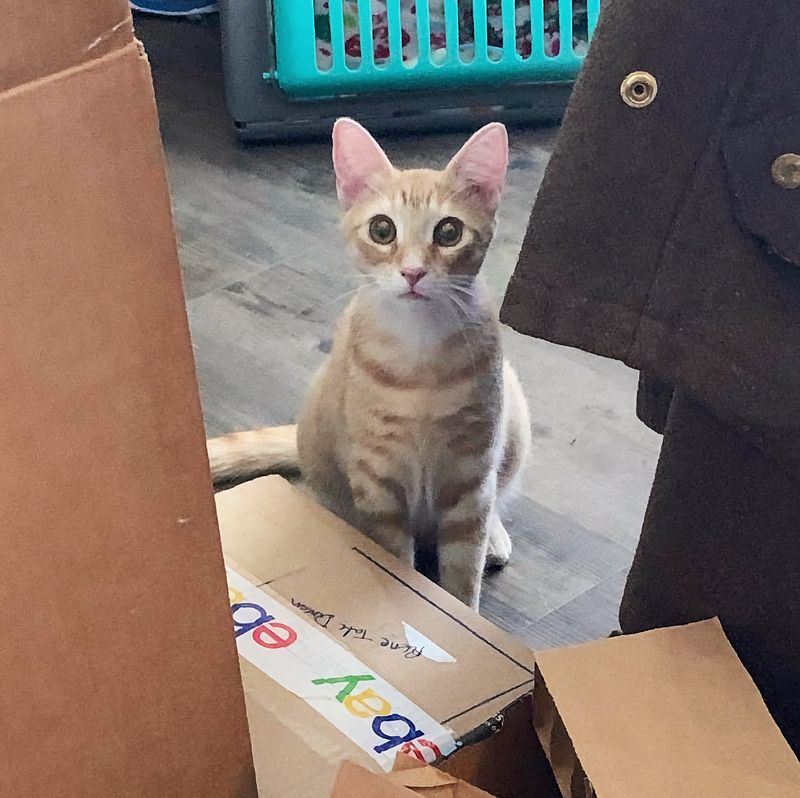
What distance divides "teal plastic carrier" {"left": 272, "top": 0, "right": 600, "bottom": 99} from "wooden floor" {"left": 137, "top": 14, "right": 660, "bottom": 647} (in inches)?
5.4

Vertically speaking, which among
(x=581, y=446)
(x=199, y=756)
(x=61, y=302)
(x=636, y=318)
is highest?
(x=61, y=302)

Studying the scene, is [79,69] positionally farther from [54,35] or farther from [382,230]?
[382,230]

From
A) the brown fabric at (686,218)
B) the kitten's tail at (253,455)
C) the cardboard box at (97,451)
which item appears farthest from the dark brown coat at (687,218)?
the kitten's tail at (253,455)

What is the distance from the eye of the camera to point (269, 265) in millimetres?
2088

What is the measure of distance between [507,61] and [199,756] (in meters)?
1.89

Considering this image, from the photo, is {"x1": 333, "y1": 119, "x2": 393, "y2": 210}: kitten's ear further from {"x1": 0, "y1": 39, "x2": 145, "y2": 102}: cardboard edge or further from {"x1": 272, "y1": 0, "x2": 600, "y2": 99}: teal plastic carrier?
{"x1": 272, "y1": 0, "x2": 600, "y2": 99}: teal plastic carrier

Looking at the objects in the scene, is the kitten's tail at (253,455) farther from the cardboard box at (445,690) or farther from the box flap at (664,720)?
the box flap at (664,720)

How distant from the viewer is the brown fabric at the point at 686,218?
70 centimetres

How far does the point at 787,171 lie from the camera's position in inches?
27.4

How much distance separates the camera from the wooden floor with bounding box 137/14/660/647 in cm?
144

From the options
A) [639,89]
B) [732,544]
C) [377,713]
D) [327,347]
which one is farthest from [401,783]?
[327,347]

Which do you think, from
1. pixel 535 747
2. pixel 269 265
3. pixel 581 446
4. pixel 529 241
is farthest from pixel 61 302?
pixel 269 265

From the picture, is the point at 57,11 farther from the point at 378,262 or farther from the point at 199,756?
the point at 378,262

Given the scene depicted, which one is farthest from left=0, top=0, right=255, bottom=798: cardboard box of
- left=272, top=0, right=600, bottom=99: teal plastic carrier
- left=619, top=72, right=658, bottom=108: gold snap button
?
left=272, top=0, right=600, bottom=99: teal plastic carrier
